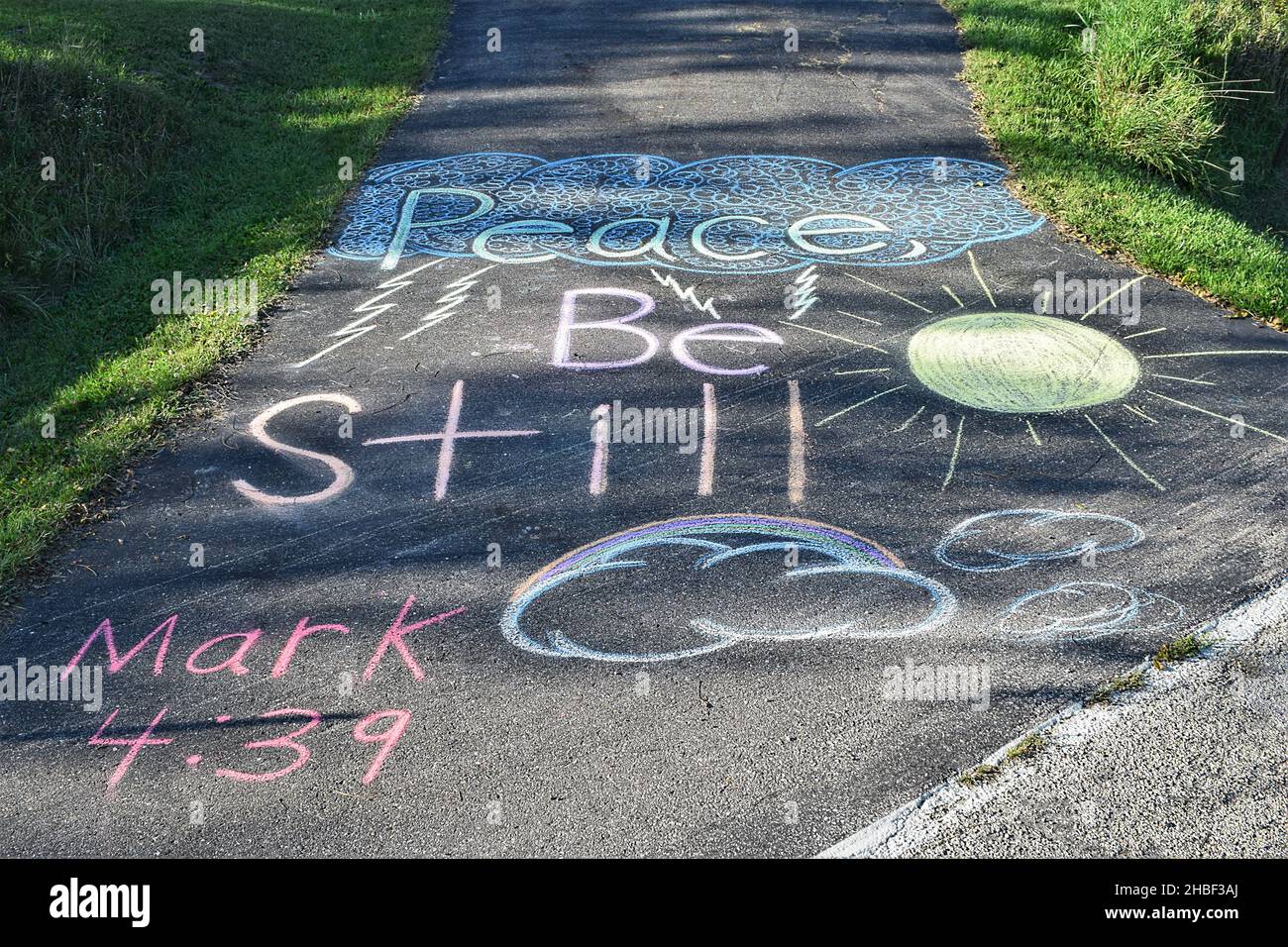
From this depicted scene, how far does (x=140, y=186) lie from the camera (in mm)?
8617

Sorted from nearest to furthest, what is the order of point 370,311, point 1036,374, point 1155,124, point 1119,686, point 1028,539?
point 1119,686 → point 1028,539 → point 1036,374 → point 370,311 → point 1155,124

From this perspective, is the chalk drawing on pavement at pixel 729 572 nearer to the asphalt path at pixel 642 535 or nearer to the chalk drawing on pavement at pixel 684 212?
the asphalt path at pixel 642 535

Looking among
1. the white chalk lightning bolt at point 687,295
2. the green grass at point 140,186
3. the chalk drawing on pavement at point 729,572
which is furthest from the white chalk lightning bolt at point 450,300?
the chalk drawing on pavement at point 729,572

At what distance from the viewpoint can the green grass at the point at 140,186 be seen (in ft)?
19.7

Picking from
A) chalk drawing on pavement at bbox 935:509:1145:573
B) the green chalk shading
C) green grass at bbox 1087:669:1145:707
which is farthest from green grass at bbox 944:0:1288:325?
green grass at bbox 1087:669:1145:707

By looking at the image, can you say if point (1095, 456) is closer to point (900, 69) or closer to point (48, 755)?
point (48, 755)

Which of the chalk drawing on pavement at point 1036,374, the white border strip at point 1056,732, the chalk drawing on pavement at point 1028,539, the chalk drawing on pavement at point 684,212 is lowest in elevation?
the white border strip at point 1056,732

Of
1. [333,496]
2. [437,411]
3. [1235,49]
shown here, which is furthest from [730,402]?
[1235,49]

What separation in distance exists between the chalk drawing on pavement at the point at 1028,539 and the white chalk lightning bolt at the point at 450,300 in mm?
3802

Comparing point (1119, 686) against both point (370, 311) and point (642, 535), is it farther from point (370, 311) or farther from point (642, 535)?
point (370, 311)

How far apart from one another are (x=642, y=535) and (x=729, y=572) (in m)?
0.51

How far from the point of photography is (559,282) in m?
7.36

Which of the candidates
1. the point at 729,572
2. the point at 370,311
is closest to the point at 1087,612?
the point at 729,572

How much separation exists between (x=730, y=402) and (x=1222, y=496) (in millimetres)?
2623
